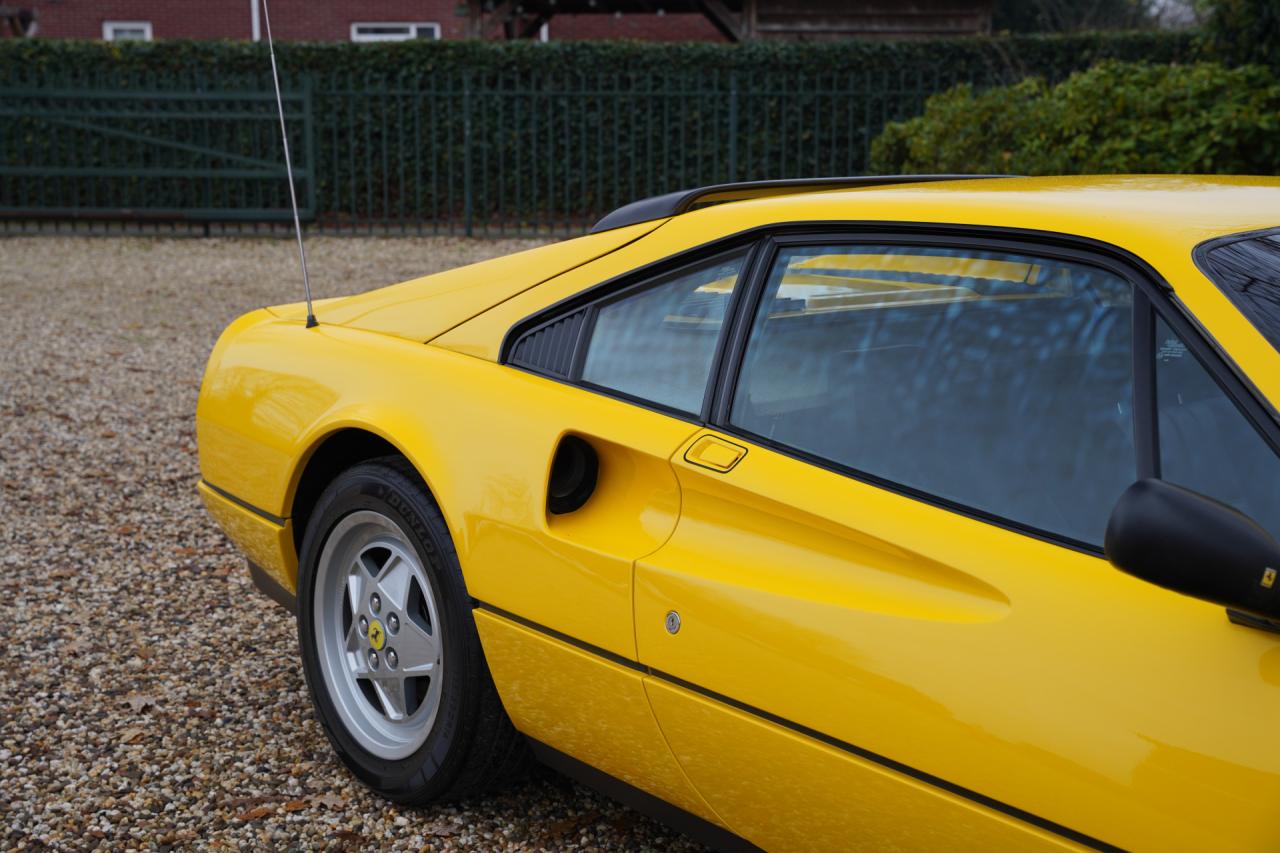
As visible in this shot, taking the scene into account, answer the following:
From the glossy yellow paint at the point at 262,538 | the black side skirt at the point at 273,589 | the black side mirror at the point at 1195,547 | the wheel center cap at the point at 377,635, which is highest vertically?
the black side mirror at the point at 1195,547

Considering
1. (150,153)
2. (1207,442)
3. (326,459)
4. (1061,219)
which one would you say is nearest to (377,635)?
(326,459)

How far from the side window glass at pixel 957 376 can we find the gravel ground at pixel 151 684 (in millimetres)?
1187

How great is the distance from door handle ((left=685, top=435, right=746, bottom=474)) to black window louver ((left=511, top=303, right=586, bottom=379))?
421 millimetres

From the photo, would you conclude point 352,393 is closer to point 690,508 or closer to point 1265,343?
point 690,508

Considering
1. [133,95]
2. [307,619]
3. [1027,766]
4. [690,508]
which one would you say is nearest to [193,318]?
[133,95]

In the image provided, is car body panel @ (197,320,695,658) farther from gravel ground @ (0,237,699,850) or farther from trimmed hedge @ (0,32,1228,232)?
trimmed hedge @ (0,32,1228,232)

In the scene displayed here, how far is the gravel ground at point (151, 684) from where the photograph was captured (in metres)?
2.91

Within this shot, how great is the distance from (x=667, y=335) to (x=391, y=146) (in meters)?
15.2

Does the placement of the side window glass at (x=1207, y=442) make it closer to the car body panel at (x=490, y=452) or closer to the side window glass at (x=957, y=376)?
the side window glass at (x=957, y=376)

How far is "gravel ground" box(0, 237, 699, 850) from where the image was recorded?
9.55 feet

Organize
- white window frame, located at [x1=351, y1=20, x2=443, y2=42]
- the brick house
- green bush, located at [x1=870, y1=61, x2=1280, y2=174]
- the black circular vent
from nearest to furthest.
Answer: the black circular vent, green bush, located at [x1=870, y1=61, x2=1280, y2=174], the brick house, white window frame, located at [x1=351, y1=20, x2=443, y2=42]

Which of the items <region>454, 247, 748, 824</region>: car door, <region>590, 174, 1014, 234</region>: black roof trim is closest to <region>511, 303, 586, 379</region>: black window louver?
<region>454, 247, 748, 824</region>: car door

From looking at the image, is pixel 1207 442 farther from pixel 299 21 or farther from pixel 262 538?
pixel 299 21

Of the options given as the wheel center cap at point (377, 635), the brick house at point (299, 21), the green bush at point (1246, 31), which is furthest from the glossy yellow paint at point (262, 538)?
the brick house at point (299, 21)
